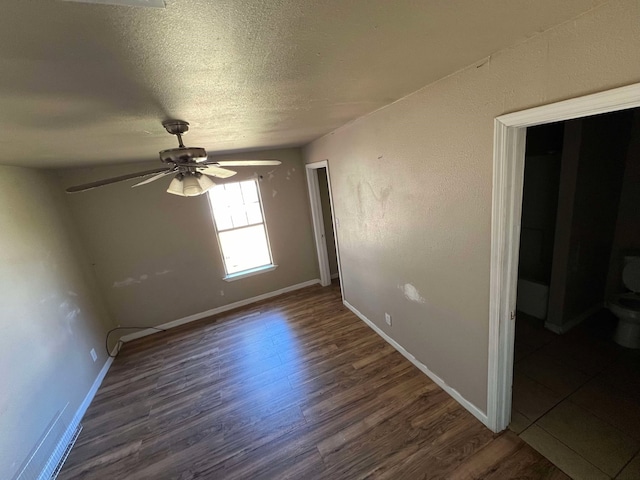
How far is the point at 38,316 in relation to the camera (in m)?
2.24

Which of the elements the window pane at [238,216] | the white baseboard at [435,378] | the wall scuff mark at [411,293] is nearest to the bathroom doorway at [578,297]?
the white baseboard at [435,378]

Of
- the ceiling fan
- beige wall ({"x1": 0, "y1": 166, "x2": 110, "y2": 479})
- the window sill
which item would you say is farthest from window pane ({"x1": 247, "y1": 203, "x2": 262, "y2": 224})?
the ceiling fan

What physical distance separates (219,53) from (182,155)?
78cm

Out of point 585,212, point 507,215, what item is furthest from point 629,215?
point 507,215

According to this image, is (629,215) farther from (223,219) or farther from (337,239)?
(223,219)

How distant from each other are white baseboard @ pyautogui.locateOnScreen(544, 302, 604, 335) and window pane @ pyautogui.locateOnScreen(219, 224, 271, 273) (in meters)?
3.66

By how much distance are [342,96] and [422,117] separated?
59cm

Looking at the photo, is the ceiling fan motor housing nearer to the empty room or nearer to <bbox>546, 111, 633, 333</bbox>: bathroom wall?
the empty room

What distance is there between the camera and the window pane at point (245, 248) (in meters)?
4.10

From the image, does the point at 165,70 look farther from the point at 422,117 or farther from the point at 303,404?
the point at 303,404

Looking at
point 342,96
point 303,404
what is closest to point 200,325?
point 303,404

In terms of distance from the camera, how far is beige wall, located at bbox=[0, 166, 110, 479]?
72.3 inches

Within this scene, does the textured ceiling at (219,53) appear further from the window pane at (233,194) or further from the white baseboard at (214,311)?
the white baseboard at (214,311)

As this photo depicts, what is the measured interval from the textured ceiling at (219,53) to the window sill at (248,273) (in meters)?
2.72
